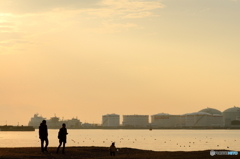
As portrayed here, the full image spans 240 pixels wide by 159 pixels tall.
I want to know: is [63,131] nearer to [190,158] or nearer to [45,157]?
[45,157]

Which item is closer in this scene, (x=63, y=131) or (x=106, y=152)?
(x=63, y=131)

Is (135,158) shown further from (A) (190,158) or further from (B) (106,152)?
(B) (106,152)

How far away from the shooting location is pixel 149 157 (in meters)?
34.7

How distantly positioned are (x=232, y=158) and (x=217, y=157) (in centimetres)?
130

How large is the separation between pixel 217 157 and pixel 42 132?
14693mm

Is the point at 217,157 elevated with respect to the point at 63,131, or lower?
lower

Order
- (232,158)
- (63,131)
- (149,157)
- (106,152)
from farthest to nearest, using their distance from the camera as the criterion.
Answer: (106,152) → (63,131) → (149,157) → (232,158)

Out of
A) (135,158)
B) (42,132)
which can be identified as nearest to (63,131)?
(42,132)

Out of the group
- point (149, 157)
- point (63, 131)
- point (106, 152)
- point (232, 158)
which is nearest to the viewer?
point (232, 158)

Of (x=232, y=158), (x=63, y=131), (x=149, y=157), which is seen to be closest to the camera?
(x=232, y=158)

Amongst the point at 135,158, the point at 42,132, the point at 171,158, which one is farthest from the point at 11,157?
the point at 171,158

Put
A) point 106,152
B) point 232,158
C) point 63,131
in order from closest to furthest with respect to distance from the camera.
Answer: point 232,158
point 63,131
point 106,152

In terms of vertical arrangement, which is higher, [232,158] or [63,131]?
[63,131]

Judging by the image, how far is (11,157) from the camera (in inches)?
1316
